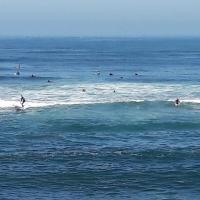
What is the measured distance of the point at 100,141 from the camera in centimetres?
5103

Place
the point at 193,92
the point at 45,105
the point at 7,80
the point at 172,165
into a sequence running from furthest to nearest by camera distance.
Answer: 1. the point at 7,80
2. the point at 193,92
3. the point at 45,105
4. the point at 172,165

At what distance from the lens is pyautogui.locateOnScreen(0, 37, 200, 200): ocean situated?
37.8m

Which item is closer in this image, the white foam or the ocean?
the ocean

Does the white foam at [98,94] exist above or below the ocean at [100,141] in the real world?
above

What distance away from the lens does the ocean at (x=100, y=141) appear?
3784cm

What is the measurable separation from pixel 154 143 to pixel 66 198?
53.2ft

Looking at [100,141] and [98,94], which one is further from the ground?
[98,94]

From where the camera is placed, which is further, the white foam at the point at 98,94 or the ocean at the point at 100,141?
the white foam at the point at 98,94

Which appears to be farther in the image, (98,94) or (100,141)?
(98,94)

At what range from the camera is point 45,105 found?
70.6m

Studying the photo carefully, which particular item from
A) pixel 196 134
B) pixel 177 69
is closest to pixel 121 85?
pixel 177 69

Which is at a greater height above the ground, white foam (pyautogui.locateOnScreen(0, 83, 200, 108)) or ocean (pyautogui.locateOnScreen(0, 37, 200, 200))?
white foam (pyautogui.locateOnScreen(0, 83, 200, 108))

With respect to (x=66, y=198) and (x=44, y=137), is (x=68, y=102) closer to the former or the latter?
(x=44, y=137)

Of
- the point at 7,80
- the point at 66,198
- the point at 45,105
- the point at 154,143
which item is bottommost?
the point at 66,198
